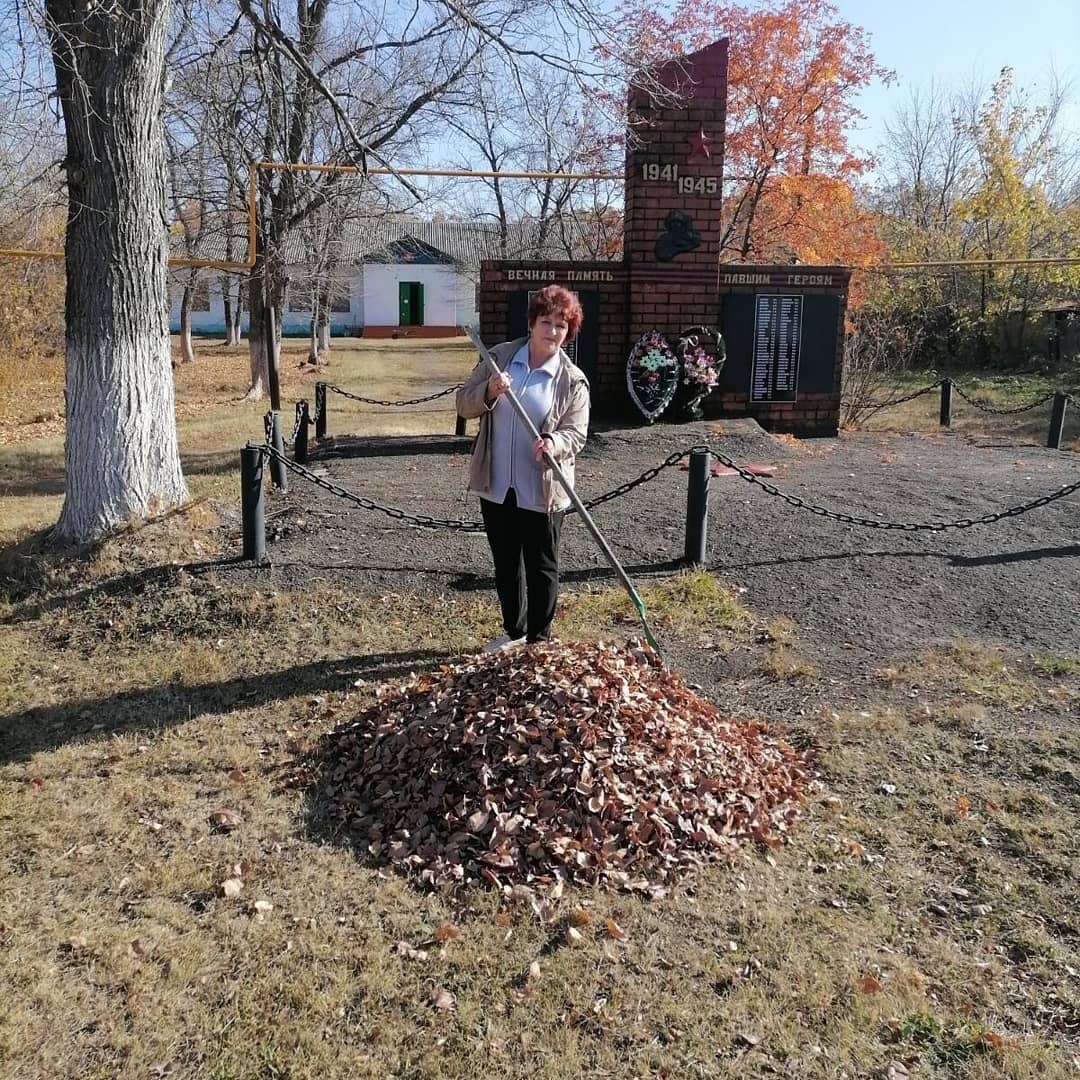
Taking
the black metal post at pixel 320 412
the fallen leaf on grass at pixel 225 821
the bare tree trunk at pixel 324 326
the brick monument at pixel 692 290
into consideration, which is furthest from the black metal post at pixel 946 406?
the bare tree trunk at pixel 324 326

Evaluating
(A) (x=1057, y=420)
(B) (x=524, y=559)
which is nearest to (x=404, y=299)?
(A) (x=1057, y=420)

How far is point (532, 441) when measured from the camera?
452cm

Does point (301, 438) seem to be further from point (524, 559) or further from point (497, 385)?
point (497, 385)

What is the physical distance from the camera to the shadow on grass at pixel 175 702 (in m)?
4.48

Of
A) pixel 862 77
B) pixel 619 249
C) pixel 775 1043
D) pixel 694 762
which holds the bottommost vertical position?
pixel 775 1043

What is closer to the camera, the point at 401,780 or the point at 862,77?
the point at 401,780

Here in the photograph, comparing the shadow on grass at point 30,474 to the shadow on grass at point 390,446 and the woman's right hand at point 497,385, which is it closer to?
the shadow on grass at point 390,446

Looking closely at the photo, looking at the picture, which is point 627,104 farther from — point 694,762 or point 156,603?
point 694,762

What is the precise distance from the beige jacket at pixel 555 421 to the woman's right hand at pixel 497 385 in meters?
0.15

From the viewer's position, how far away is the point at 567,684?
3.95 meters

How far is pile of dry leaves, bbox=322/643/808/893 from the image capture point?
3.38m

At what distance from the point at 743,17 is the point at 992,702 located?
19154 millimetres

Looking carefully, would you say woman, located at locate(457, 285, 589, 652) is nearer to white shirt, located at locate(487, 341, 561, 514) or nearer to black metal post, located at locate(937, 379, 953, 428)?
white shirt, located at locate(487, 341, 561, 514)

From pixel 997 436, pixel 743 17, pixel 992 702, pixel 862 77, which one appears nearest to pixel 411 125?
pixel 743 17
